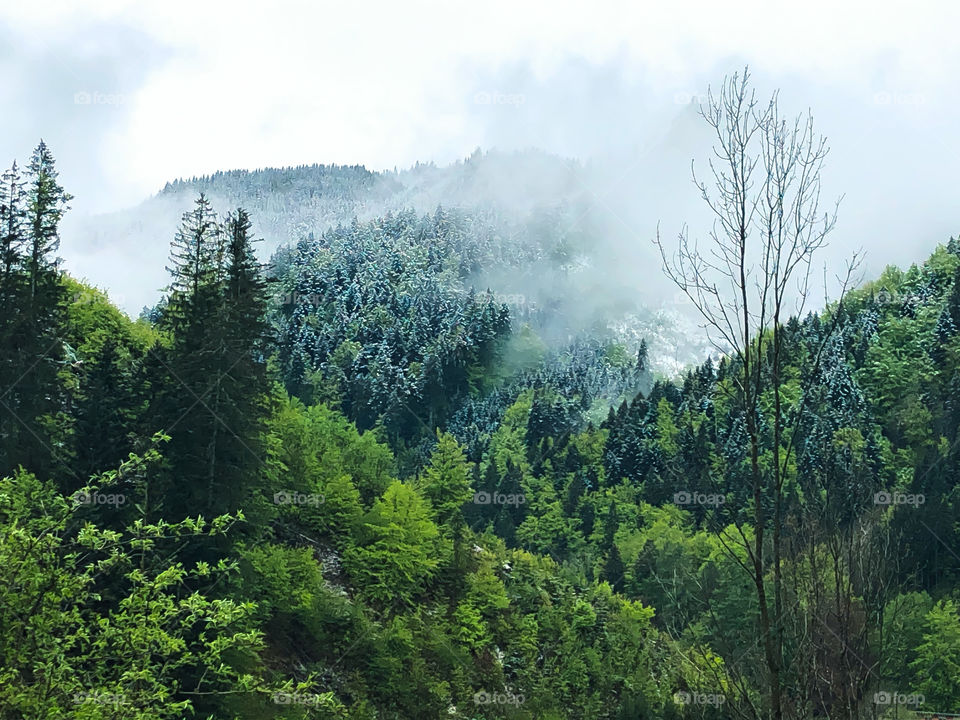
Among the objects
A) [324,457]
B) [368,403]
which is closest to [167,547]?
[324,457]

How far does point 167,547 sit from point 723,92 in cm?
2260

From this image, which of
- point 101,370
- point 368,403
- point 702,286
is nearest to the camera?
point 702,286

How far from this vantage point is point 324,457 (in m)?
47.6

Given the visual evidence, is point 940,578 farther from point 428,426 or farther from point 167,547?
point 428,426
